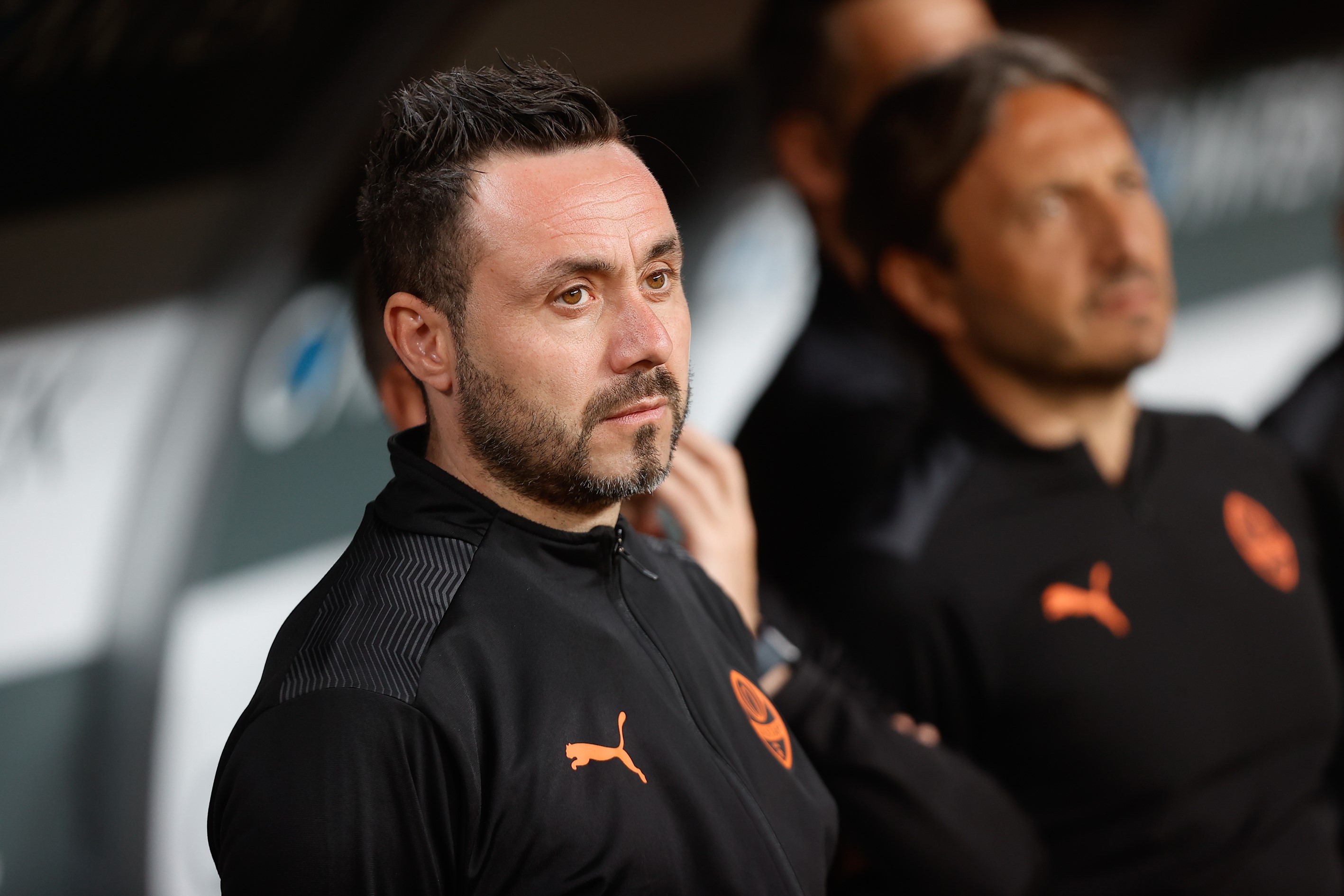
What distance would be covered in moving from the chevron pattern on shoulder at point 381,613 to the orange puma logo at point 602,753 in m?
0.10

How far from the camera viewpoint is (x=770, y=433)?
163 centimetres

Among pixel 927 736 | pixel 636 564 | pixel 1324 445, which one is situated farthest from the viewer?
pixel 1324 445

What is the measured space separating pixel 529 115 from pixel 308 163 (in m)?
0.96

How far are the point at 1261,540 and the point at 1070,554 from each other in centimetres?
27

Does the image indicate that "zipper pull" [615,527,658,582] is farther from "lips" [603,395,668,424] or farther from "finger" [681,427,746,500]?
"finger" [681,427,746,500]

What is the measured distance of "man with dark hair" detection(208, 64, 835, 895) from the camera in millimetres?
655

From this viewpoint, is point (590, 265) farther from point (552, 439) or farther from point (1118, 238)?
point (1118, 238)

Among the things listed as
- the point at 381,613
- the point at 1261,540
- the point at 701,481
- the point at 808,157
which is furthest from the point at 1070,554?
the point at 381,613

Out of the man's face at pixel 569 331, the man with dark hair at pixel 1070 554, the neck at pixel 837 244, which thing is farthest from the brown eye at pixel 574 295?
the neck at pixel 837 244

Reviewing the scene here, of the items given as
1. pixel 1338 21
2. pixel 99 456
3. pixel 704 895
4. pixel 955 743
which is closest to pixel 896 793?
pixel 955 743

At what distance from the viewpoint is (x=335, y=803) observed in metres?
0.62

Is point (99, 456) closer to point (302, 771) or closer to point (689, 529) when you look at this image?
point (689, 529)

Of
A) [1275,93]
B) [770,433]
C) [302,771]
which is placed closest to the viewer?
[302,771]

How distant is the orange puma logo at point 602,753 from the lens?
71cm
